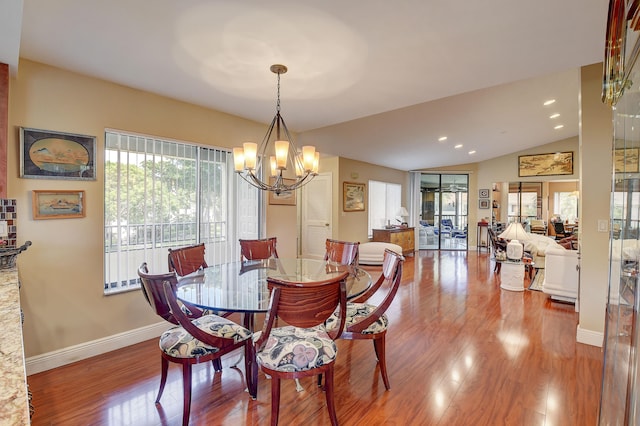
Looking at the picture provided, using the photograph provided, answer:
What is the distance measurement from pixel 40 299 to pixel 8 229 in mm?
621

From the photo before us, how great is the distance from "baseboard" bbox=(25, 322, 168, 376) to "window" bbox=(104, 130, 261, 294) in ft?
1.48

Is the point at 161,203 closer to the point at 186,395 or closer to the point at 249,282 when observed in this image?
the point at 249,282

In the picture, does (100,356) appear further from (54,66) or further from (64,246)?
(54,66)

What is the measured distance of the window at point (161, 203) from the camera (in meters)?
2.89

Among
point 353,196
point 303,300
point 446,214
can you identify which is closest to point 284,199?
point 303,300

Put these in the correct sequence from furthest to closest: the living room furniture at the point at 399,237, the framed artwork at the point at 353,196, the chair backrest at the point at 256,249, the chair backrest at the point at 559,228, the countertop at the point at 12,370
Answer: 1. the chair backrest at the point at 559,228
2. the living room furniture at the point at 399,237
3. the framed artwork at the point at 353,196
4. the chair backrest at the point at 256,249
5. the countertop at the point at 12,370

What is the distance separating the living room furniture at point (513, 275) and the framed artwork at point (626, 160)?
399 centimetres

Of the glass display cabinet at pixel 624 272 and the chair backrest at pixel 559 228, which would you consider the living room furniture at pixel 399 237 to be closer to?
the chair backrest at pixel 559 228

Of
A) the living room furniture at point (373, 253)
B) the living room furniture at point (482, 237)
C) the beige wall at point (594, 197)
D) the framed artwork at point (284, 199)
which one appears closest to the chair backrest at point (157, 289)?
the framed artwork at point (284, 199)

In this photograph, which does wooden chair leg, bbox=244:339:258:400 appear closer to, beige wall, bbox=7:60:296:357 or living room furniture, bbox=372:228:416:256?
beige wall, bbox=7:60:296:357

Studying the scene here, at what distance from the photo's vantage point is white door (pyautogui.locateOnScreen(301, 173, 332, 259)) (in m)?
7.28

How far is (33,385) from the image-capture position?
2.26 m

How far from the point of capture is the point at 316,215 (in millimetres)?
7516

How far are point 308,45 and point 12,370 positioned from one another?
2241mm
